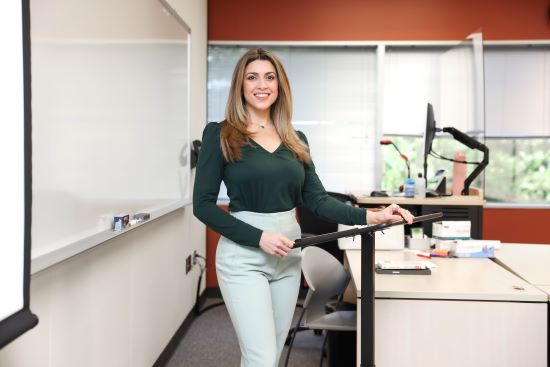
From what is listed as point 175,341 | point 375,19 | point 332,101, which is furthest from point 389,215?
point 375,19

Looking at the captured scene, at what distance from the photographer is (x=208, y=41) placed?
4.43m

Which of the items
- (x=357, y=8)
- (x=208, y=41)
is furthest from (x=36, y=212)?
(x=357, y=8)

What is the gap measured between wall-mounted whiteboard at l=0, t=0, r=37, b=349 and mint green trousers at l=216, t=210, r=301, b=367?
2.43 ft

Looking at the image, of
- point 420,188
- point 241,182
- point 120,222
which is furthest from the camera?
point 420,188

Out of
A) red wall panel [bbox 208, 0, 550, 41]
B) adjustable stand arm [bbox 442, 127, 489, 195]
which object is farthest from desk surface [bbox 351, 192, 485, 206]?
red wall panel [bbox 208, 0, 550, 41]

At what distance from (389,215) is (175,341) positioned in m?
1.97

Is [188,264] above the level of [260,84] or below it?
below

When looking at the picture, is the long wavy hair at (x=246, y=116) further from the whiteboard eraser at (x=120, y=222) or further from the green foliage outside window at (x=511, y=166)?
the green foliage outside window at (x=511, y=166)

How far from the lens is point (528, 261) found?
233cm

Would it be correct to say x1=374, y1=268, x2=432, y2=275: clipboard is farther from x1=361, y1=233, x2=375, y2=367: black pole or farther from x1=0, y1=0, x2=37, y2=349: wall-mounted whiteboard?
x1=0, y1=0, x2=37, y2=349: wall-mounted whiteboard

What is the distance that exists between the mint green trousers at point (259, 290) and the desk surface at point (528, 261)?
3.32ft

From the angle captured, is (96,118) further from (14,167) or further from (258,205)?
(14,167)

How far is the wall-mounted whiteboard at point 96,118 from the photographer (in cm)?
146

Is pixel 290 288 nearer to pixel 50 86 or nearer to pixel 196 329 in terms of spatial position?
pixel 50 86
